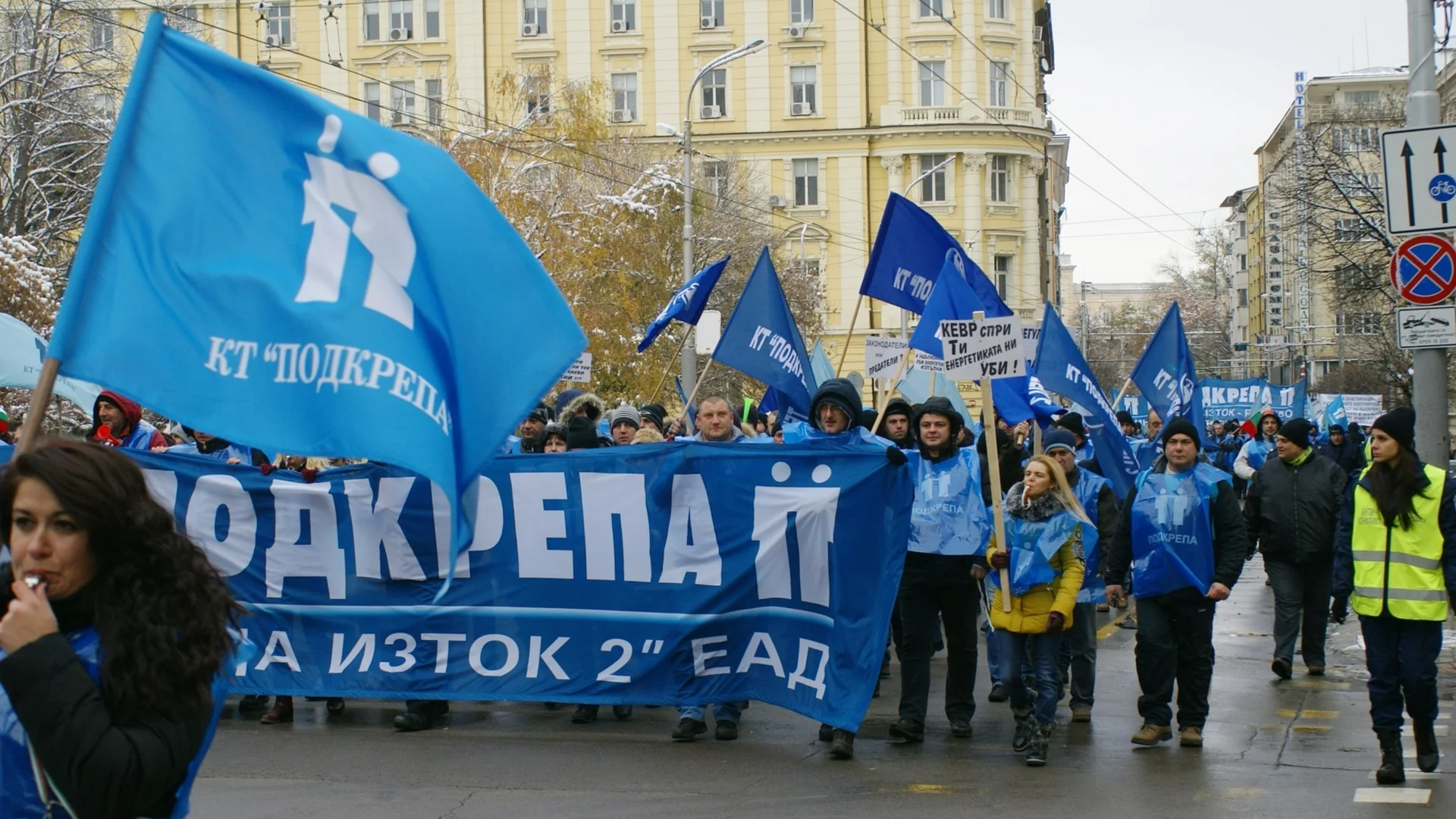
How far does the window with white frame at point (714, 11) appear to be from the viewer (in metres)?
63.1

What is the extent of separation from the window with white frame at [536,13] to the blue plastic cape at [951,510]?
56625 mm

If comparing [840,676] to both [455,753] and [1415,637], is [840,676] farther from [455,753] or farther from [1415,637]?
[1415,637]

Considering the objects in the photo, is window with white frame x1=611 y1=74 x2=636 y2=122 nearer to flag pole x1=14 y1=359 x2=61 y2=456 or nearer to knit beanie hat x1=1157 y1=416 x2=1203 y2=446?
knit beanie hat x1=1157 y1=416 x2=1203 y2=446

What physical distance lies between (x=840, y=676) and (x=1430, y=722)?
2.84 meters

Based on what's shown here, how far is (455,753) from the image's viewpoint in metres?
8.49

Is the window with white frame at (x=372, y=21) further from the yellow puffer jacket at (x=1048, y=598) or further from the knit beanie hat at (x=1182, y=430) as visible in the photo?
the yellow puffer jacket at (x=1048, y=598)

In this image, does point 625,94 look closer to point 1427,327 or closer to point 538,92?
point 538,92

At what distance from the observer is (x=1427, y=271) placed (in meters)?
11.8

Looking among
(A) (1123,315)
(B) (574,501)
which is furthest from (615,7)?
(A) (1123,315)

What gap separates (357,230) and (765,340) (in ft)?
25.2

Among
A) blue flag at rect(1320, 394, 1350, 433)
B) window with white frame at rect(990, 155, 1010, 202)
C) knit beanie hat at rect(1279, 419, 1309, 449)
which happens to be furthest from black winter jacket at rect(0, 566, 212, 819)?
window with white frame at rect(990, 155, 1010, 202)

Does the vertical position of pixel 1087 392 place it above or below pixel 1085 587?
above

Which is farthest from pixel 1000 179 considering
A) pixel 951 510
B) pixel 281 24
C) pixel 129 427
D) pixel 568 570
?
pixel 568 570

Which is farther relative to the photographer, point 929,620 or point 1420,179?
point 1420,179
